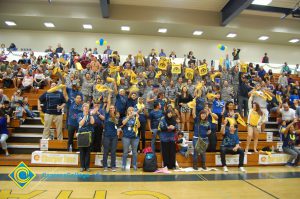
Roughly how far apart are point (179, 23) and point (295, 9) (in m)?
5.96

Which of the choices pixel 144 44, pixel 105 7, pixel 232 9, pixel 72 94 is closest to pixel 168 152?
pixel 72 94

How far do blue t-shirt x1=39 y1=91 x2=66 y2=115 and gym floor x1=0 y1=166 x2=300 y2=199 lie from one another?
1489mm

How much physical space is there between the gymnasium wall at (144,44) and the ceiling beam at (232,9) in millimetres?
4114

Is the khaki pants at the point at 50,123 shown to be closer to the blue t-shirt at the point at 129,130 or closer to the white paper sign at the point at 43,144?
the white paper sign at the point at 43,144

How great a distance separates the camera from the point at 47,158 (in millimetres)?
6555

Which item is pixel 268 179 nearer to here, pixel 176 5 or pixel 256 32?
pixel 176 5

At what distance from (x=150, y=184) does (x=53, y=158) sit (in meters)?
2.79

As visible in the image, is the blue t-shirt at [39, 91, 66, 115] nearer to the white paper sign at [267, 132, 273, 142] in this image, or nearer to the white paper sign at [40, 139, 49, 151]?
the white paper sign at [40, 139, 49, 151]

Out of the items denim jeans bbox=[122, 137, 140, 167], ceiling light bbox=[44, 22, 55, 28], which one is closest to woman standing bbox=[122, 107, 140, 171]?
denim jeans bbox=[122, 137, 140, 167]

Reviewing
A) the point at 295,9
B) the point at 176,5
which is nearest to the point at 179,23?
the point at 176,5

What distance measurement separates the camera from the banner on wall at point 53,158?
654 cm

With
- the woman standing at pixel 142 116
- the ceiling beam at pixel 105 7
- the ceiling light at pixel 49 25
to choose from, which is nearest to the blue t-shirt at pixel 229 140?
the woman standing at pixel 142 116

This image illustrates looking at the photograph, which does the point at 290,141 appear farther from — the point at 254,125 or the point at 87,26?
the point at 87,26

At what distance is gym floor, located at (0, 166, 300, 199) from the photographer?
4.55 meters
